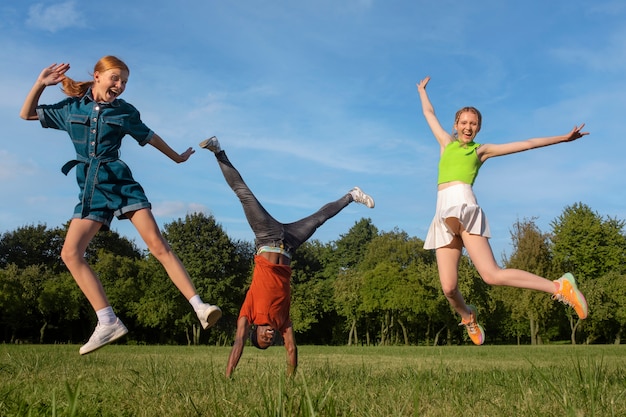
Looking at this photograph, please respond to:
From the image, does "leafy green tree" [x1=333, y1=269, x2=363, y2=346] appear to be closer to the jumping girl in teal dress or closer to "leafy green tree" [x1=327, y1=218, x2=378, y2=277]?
"leafy green tree" [x1=327, y1=218, x2=378, y2=277]

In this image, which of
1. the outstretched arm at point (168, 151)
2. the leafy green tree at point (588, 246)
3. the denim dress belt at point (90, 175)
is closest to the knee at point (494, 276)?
the outstretched arm at point (168, 151)

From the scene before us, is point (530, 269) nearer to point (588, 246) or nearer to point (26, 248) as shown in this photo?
point (588, 246)

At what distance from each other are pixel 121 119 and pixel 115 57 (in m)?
0.68

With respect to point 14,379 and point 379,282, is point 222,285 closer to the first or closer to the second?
point 379,282

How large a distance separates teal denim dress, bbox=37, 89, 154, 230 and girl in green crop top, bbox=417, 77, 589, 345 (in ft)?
10.4

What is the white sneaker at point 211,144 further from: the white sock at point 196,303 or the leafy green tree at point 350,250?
the leafy green tree at point 350,250

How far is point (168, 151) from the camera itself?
632cm

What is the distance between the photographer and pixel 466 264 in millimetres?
50031

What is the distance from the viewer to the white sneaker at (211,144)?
26.7 feet

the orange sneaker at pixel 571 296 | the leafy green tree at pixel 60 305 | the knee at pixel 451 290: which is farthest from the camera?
the leafy green tree at pixel 60 305

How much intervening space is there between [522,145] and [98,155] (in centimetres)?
440

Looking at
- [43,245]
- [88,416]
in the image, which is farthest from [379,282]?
[88,416]

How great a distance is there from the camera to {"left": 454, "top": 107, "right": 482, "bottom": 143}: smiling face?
6801 mm

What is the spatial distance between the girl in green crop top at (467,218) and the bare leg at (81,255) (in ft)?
11.3
